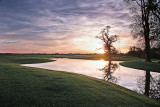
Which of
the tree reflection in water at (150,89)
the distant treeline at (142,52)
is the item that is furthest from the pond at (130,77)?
the distant treeline at (142,52)

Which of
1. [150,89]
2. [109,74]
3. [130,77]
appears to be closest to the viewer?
[150,89]

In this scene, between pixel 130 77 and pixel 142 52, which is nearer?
pixel 130 77

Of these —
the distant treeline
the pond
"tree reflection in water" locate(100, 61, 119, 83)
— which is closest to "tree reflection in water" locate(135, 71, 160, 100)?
the pond

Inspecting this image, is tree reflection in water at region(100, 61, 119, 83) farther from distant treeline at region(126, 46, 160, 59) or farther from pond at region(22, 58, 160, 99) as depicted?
distant treeline at region(126, 46, 160, 59)

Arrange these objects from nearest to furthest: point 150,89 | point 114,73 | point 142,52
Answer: point 150,89 → point 114,73 → point 142,52

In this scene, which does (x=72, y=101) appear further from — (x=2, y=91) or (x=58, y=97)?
(x=2, y=91)

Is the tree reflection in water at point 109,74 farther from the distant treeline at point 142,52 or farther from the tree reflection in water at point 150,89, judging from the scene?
the distant treeline at point 142,52

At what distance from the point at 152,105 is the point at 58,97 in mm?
6891

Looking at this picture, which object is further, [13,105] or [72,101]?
[72,101]

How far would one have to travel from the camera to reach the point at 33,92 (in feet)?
28.0

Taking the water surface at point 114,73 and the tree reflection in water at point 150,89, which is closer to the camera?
the tree reflection in water at point 150,89

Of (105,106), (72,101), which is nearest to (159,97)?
(105,106)

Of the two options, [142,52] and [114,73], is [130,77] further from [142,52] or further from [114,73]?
[142,52]

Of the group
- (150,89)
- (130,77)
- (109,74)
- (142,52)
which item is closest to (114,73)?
(109,74)
